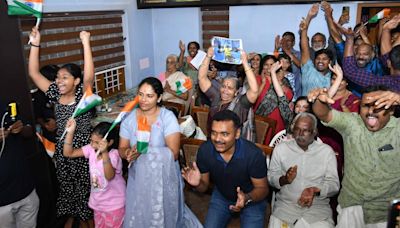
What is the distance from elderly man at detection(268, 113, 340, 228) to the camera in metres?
2.21

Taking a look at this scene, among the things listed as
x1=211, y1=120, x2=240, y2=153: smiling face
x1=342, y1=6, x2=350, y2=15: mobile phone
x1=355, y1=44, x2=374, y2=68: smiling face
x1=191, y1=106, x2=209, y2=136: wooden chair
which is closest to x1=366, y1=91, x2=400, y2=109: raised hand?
x1=211, y1=120, x2=240, y2=153: smiling face

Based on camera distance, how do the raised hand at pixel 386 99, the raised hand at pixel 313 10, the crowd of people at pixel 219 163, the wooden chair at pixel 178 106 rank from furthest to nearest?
the raised hand at pixel 313 10 → the wooden chair at pixel 178 106 → the crowd of people at pixel 219 163 → the raised hand at pixel 386 99

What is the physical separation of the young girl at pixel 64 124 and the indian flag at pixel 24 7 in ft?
0.61

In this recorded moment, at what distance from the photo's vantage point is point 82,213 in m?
2.53

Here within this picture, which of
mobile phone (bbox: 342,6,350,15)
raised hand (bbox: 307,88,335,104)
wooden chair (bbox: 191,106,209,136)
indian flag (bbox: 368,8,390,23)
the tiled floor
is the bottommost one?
the tiled floor

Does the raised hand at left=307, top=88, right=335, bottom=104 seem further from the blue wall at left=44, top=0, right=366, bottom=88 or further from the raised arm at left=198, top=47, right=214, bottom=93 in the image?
the blue wall at left=44, top=0, right=366, bottom=88

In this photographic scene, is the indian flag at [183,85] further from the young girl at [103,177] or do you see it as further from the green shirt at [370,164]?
the green shirt at [370,164]

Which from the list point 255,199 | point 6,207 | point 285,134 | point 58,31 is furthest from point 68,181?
point 58,31

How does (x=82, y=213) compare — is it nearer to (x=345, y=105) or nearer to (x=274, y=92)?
(x=274, y=92)

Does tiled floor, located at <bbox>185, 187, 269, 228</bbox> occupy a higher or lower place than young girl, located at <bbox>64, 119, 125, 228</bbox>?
lower

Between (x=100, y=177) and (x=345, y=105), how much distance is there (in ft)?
6.25

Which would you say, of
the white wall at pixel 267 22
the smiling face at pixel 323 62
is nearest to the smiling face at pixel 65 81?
the smiling face at pixel 323 62

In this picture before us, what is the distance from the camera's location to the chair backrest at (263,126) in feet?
9.67

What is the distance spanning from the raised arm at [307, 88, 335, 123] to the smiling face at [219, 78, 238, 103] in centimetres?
95
